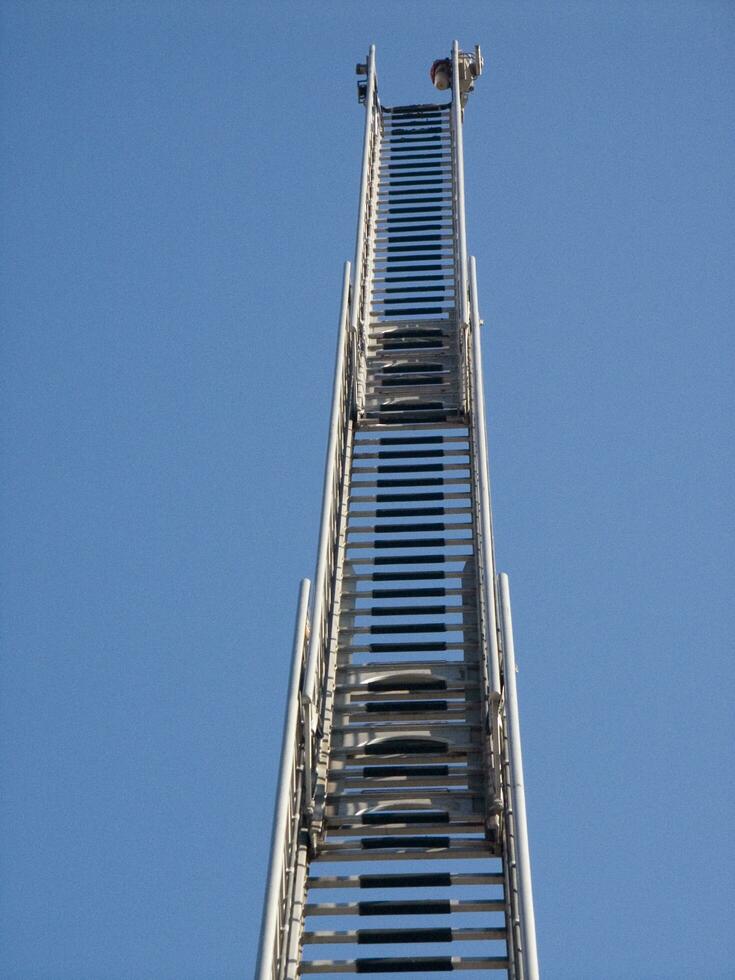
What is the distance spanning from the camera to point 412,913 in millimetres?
7781

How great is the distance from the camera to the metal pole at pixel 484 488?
8.03m

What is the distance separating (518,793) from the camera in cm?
722

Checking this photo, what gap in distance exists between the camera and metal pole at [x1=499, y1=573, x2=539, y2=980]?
6.37 m

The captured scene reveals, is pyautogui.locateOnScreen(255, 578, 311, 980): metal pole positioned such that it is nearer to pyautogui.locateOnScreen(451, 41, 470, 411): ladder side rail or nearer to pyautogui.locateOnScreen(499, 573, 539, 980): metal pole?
pyautogui.locateOnScreen(499, 573, 539, 980): metal pole

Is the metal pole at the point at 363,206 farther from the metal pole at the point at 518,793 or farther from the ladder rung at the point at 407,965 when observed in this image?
the ladder rung at the point at 407,965

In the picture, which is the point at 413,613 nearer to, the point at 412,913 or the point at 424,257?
the point at 412,913

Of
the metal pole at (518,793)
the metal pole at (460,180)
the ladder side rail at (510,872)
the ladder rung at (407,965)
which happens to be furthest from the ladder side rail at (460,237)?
the ladder rung at (407,965)

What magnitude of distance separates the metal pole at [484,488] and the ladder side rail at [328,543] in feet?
3.44

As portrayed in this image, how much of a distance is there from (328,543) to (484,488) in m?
1.19

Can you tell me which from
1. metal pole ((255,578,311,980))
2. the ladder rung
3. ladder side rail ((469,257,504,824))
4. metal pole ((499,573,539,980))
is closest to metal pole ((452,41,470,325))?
ladder side rail ((469,257,504,824))

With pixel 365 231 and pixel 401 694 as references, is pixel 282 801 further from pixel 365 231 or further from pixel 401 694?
pixel 365 231

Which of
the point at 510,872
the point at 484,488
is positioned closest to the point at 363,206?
the point at 484,488

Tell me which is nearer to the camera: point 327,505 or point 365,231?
point 327,505

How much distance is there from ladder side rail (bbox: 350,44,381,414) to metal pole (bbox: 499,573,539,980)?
4.55 m
